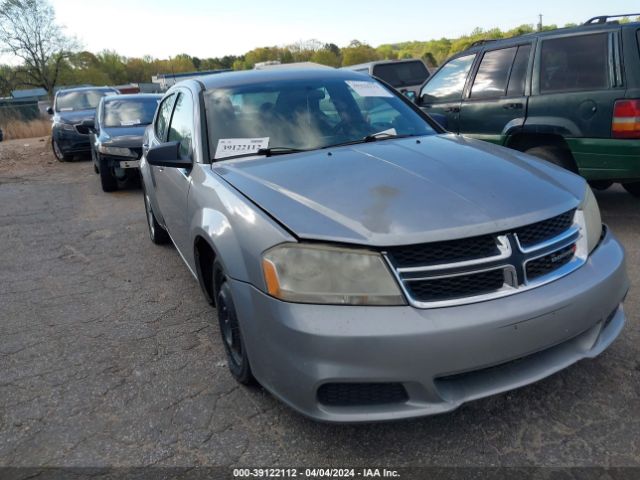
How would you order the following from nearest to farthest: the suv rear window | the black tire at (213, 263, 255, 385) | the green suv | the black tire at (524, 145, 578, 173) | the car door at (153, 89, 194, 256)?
the black tire at (213, 263, 255, 385)
the car door at (153, 89, 194, 256)
the green suv
the black tire at (524, 145, 578, 173)
the suv rear window

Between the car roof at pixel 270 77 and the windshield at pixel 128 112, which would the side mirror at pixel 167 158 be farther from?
the windshield at pixel 128 112

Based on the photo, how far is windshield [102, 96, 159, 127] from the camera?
30.5ft

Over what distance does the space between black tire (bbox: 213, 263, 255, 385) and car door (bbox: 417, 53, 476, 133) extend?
4.01 m

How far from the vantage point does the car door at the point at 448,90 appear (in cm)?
608

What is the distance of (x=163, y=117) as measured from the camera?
4.61 m

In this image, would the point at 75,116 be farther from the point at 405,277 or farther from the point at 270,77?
the point at 405,277

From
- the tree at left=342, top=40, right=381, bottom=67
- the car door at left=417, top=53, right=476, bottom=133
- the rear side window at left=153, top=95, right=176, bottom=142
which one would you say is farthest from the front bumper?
the tree at left=342, top=40, right=381, bottom=67

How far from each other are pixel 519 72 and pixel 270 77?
2.95 m

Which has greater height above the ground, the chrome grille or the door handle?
the door handle

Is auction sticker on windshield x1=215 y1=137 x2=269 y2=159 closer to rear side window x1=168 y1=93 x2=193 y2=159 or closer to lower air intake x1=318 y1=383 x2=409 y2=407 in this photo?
rear side window x1=168 y1=93 x2=193 y2=159

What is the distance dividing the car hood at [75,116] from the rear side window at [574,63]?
34.9 ft

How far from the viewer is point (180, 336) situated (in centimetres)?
343

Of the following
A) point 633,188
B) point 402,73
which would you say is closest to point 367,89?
point 633,188

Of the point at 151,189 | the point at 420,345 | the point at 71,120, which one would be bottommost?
the point at 420,345
